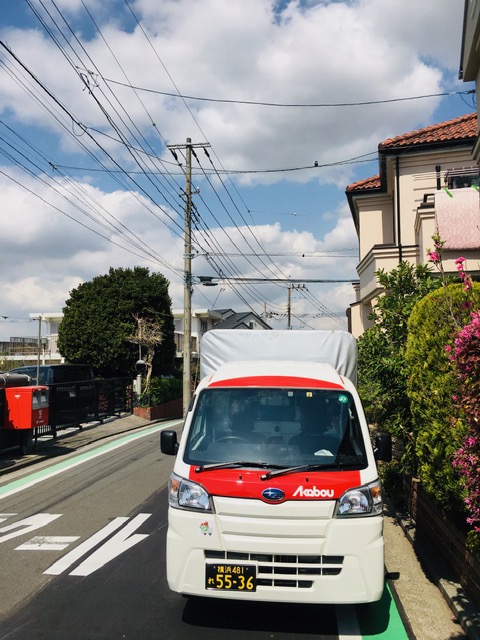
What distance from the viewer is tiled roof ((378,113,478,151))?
16406mm

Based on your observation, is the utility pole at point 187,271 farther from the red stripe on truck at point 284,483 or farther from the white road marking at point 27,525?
the red stripe on truck at point 284,483

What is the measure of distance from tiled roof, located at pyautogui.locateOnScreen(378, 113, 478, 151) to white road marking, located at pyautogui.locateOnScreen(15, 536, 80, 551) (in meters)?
14.3

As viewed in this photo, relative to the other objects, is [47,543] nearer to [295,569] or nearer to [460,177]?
[295,569]

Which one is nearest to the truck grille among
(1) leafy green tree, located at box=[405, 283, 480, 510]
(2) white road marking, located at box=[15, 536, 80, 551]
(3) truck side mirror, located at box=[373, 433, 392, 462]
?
(3) truck side mirror, located at box=[373, 433, 392, 462]

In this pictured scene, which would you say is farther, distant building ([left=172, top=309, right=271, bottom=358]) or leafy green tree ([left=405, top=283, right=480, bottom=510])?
distant building ([left=172, top=309, right=271, bottom=358])

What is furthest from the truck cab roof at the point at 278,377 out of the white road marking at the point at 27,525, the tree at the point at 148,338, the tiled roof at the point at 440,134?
the tree at the point at 148,338

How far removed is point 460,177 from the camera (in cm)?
1616

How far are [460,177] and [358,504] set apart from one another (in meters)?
14.4

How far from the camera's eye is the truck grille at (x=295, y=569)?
401 centimetres

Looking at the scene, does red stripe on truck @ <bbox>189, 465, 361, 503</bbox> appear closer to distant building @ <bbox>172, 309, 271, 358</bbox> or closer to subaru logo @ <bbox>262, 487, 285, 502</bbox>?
subaru logo @ <bbox>262, 487, 285, 502</bbox>

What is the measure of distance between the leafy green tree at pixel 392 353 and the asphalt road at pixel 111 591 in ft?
9.97

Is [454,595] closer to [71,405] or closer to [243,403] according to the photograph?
[243,403]

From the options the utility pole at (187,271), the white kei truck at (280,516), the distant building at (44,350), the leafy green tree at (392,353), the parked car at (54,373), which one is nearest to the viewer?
the white kei truck at (280,516)

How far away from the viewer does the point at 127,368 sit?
26328 mm
